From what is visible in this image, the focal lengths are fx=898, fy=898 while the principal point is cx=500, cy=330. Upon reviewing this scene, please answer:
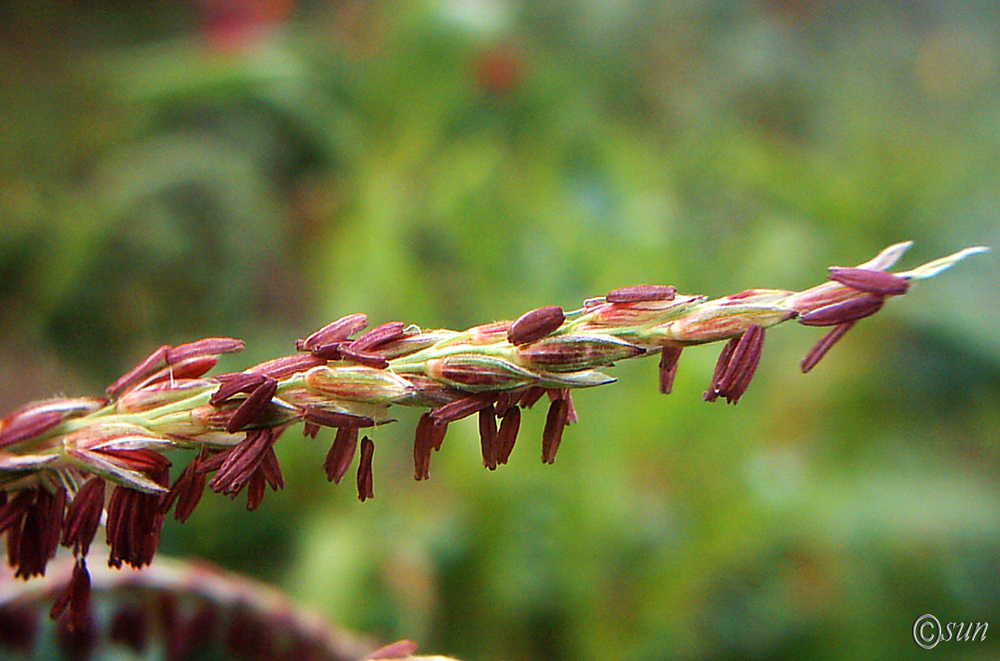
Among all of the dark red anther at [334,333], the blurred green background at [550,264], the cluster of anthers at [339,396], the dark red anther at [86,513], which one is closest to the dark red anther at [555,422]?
the cluster of anthers at [339,396]

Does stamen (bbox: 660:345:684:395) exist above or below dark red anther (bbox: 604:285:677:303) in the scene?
below

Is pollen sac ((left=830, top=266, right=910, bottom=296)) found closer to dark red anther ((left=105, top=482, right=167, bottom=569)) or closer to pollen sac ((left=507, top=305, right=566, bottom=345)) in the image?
pollen sac ((left=507, top=305, right=566, bottom=345))

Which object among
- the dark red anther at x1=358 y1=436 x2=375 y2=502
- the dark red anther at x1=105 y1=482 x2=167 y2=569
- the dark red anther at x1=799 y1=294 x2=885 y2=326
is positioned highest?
the dark red anther at x1=799 y1=294 x2=885 y2=326

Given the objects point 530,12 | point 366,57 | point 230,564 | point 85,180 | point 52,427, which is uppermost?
point 530,12

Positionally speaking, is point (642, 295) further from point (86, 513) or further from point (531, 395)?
point (86, 513)

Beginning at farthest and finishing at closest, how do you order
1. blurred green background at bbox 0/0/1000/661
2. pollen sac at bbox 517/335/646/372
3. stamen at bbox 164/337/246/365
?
blurred green background at bbox 0/0/1000/661
stamen at bbox 164/337/246/365
pollen sac at bbox 517/335/646/372

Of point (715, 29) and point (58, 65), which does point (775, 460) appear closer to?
point (715, 29)

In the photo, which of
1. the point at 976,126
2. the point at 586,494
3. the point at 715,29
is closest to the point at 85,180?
the point at 586,494

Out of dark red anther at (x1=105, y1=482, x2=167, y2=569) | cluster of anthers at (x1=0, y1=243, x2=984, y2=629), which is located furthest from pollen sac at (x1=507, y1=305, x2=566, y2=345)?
dark red anther at (x1=105, y1=482, x2=167, y2=569)
